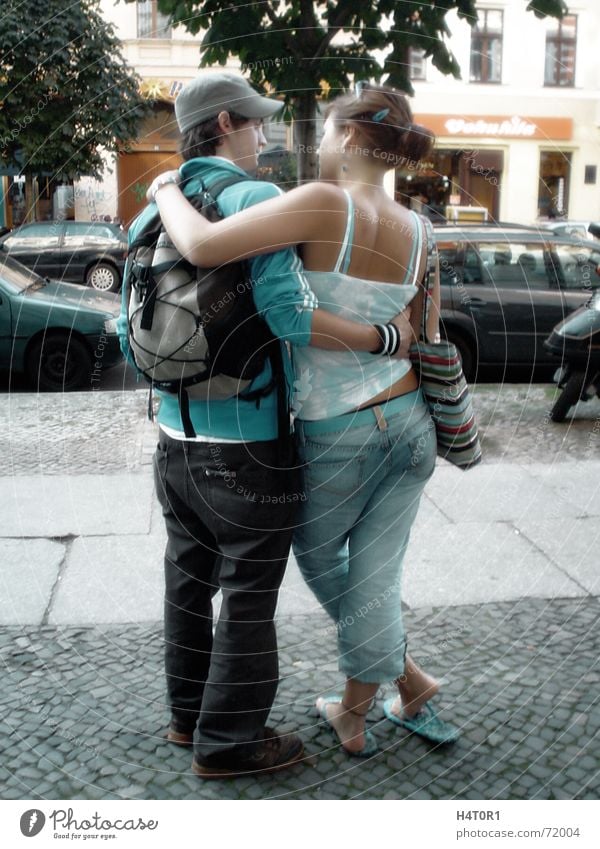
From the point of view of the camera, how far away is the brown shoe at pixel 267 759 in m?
2.58

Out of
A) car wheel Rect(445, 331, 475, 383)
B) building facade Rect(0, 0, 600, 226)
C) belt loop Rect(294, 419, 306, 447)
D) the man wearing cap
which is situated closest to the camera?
the man wearing cap

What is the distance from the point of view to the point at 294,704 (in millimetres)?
3023

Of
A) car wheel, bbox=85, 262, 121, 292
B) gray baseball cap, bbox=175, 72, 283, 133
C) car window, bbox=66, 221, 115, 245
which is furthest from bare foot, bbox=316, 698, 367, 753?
car wheel, bbox=85, 262, 121, 292

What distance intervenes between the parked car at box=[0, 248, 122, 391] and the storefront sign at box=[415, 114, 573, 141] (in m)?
5.02

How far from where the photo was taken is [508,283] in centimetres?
850

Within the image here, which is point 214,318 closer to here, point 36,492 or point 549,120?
point 549,120

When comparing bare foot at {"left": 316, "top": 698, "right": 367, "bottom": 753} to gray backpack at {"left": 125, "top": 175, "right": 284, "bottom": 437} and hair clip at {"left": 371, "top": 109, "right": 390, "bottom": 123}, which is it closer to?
gray backpack at {"left": 125, "top": 175, "right": 284, "bottom": 437}

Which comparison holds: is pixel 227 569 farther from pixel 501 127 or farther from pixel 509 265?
pixel 509 265

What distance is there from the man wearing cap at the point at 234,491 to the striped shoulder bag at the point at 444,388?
0.93 ft

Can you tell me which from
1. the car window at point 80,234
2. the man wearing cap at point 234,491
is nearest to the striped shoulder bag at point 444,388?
the man wearing cap at point 234,491

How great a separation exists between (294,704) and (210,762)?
517mm

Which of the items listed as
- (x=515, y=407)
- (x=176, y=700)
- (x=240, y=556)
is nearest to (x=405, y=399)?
(x=240, y=556)

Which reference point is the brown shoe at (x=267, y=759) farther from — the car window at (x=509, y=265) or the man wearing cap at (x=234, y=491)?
the car window at (x=509, y=265)

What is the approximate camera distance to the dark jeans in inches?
93.6
